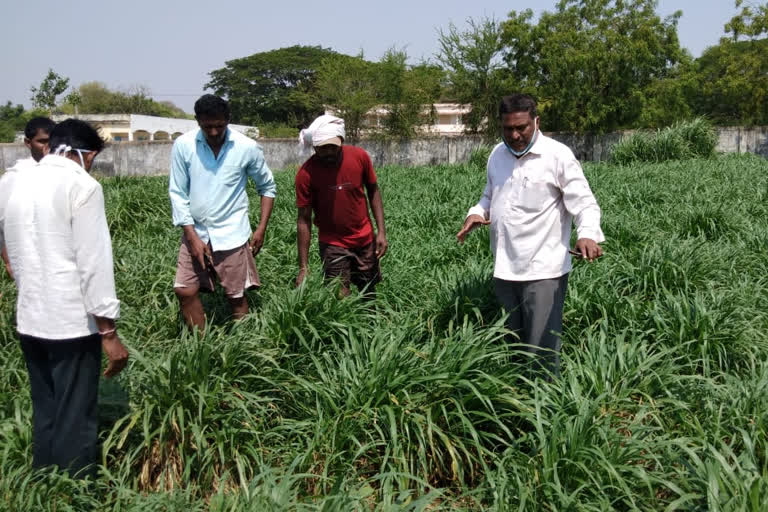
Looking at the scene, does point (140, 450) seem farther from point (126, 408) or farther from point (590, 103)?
point (590, 103)

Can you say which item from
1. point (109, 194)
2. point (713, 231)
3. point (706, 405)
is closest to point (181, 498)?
point (706, 405)

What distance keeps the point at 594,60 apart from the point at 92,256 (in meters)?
24.6

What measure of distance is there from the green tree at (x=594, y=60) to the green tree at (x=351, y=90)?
5.85 meters

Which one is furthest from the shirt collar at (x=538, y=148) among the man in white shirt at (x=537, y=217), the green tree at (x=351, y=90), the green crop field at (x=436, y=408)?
the green tree at (x=351, y=90)

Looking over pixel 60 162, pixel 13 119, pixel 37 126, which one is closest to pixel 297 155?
pixel 37 126

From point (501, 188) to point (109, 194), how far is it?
22.1 feet

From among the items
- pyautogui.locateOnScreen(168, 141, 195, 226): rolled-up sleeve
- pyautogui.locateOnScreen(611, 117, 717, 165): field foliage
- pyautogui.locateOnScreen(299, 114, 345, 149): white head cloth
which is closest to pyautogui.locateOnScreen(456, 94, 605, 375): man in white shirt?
pyautogui.locateOnScreen(299, 114, 345, 149): white head cloth

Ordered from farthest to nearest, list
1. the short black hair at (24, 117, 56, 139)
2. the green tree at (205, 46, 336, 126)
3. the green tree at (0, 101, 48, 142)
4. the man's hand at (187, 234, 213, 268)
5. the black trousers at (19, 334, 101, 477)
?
the green tree at (205, 46, 336, 126)
the green tree at (0, 101, 48, 142)
the short black hair at (24, 117, 56, 139)
the man's hand at (187, 234, 213, 268)
the black trousers at (19, 334, 101, 477)

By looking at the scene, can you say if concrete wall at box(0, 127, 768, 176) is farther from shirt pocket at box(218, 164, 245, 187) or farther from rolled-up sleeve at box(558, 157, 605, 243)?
rolled-up sleeve at box(558, 157, 605, 243)

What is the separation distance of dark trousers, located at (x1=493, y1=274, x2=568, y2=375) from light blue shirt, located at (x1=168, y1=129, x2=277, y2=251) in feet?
5.62

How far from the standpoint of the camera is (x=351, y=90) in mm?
25672

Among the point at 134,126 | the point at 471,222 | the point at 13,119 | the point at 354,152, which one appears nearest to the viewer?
the point at 471,222

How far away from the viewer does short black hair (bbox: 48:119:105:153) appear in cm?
276

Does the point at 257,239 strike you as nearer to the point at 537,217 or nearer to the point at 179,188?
the point at 179,188
